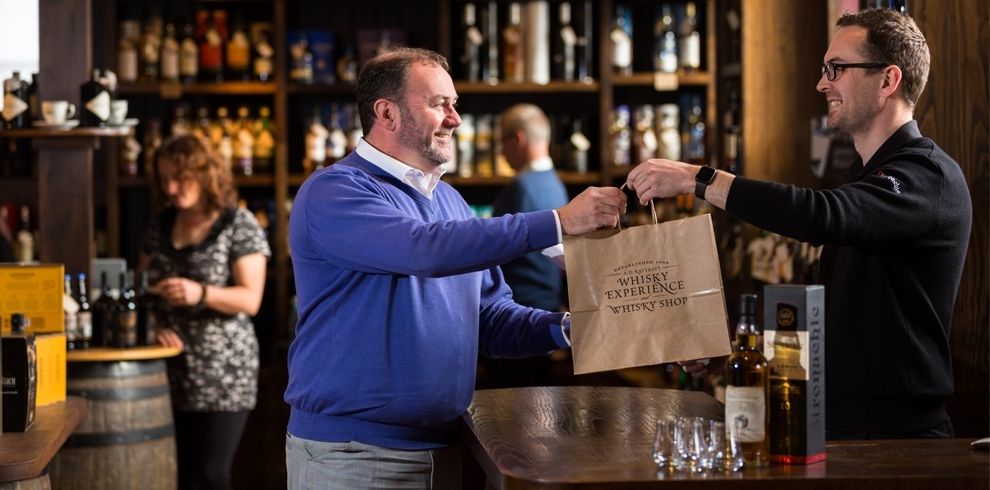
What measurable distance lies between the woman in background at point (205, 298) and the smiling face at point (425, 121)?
6.66 feet

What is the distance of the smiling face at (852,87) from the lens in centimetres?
247

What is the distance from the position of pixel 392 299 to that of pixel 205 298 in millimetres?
2165

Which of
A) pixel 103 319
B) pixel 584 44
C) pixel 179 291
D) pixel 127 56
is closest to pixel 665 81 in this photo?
pixel 584 44

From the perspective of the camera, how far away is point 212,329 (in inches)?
175

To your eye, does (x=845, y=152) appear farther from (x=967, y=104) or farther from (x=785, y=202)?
(x=785, y=202)

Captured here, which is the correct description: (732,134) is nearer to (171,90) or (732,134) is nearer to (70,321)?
(70,321)

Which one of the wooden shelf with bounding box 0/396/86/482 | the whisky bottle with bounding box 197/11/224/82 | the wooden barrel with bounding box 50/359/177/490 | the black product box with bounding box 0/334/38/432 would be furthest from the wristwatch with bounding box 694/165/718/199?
the whisky bottle with bounding box 197/11/224/82

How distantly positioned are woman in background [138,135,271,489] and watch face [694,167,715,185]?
98.4 inches

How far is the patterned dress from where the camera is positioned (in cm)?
441

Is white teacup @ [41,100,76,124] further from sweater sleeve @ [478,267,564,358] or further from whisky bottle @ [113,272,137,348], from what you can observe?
sweater sleeve @ [478,267,564,358]

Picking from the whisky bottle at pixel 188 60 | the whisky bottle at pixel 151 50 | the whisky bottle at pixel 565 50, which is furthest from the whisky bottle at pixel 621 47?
the whisky bottle at pixel 151 50

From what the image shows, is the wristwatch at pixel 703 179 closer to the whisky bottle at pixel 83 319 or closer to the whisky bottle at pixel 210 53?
the whisky bottle at pixel 83 319

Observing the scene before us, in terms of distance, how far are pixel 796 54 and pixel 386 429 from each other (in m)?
2.66

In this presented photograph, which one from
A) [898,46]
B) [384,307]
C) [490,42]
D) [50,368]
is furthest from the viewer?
[490,42]
